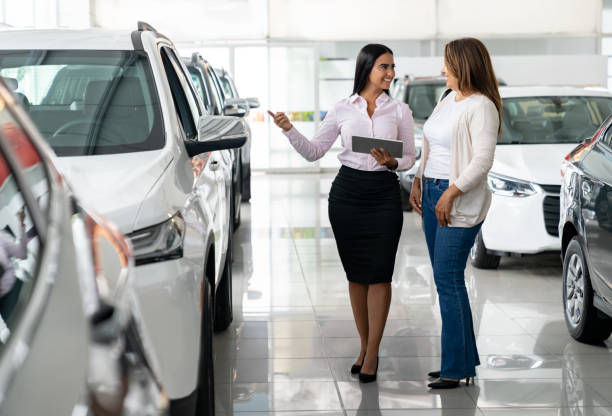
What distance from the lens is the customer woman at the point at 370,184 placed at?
4.68 metres

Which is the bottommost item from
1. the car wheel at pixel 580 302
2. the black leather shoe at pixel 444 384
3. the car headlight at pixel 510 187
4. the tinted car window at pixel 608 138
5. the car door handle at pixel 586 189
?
the black leather shoe at pixel 444 384

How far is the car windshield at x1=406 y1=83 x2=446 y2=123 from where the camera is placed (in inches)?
464

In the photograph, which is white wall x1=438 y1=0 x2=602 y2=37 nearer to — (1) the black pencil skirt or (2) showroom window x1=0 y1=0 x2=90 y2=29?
(2) showroom window x1=0 y1=0 x2=90 y2=29

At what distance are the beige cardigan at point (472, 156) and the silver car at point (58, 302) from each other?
9.68 feet

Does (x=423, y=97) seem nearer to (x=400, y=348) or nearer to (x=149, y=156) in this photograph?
(x=400, y=348)

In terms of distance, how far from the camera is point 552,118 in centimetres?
839

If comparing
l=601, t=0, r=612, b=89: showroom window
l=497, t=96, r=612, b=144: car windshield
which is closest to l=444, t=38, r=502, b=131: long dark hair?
l=497, t=96, r=612, b=144: car windshield

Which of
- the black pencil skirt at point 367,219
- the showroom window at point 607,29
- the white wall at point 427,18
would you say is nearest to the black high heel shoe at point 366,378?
the black pencil skirt at point 367,219

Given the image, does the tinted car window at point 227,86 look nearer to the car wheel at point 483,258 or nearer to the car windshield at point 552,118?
the car windshield at point 552,118

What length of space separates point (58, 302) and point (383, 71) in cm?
365

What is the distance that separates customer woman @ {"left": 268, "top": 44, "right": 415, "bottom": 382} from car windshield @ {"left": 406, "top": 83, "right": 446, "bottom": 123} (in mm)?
6981

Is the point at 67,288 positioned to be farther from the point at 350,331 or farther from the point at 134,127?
the point at 350,331

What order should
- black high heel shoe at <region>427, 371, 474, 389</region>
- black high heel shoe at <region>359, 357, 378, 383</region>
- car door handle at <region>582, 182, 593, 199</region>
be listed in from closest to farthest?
black high heel shoe at <region>427, 371, 474, 389</region> → black high heel shoe at <region>359, 357, 378, 383</region> → car door handle at <region>582, 182, 593, 199</region>

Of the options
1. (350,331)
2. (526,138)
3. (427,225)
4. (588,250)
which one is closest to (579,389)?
(588,250)
